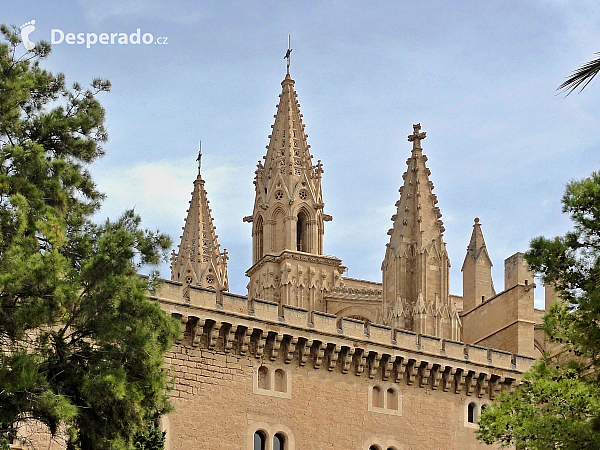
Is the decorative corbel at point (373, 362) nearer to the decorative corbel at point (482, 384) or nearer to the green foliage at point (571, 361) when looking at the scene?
the decorative corbel at point (482, 384)

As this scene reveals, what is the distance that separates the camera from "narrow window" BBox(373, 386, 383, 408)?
123ft

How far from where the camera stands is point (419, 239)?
43.5 meters

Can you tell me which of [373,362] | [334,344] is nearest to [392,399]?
[373,362]

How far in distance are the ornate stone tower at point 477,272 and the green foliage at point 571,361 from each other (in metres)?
17.3

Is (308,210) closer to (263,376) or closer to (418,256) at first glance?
→ (418,256)

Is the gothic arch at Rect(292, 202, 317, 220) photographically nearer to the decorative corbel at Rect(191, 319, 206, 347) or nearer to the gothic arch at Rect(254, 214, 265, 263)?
the gothic arch at Rect(254, 214, 265, 263)

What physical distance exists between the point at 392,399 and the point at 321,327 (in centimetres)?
308

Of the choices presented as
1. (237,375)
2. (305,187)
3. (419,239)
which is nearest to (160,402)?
(237,375)

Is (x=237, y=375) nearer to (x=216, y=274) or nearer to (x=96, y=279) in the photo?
(x=96, y=279)

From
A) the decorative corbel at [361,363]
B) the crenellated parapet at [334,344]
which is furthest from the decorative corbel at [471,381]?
the decorative corbel at [361,363]

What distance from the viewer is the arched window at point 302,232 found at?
48562 millimetres

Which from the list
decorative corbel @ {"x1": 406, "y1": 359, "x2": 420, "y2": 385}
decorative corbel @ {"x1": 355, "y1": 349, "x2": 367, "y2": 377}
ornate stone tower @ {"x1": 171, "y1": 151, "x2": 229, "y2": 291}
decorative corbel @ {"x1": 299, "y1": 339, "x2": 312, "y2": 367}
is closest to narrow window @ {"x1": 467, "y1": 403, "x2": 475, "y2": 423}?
decorative corbel @ {"x1": 406, "y1": 359, "x2": 420, "y2": 385}

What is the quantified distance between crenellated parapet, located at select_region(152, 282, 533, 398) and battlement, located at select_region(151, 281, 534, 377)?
0.08 feet

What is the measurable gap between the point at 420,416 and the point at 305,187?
43.4 ft
